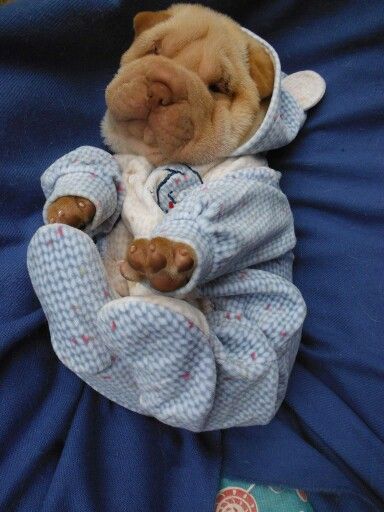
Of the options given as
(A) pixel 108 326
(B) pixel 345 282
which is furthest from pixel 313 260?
(A) pixel 108 326

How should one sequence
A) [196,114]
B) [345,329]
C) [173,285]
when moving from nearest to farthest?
[173,285] → [196,114] → [345,329]

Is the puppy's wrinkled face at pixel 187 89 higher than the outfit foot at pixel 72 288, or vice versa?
the puppy's wrinkled face at pixel 187 89

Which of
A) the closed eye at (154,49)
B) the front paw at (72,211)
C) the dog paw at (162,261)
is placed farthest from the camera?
the closed eye at (154,49)

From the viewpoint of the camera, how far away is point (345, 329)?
0.92 metres

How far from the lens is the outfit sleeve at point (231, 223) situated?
0.67 metres

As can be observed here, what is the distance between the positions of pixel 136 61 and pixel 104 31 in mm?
174

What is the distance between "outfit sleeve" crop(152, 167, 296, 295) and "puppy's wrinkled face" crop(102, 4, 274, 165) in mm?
70

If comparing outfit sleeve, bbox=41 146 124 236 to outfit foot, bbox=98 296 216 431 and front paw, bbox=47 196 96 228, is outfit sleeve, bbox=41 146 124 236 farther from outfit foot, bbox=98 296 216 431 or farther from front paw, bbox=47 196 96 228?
outfit foot, bbox=98 296 216 431

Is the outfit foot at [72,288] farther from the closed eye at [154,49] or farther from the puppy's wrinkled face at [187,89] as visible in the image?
the closed eye at [154,49]

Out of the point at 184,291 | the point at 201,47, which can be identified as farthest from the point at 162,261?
the point at 201,47

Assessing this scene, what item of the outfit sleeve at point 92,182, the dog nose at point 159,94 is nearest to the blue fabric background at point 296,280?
the outfit sleeve at point 92,182

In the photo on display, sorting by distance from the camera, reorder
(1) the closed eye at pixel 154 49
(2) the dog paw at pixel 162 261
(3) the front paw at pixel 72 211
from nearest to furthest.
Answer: (2) the dog paw at pixel 162 261, (3) the front paw at pixel 72 211, (1) the closed eye at pixel 154 49

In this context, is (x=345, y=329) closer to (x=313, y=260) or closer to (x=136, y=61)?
(x=313, y=260)

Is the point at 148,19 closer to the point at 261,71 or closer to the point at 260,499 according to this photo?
the point at 261,71
